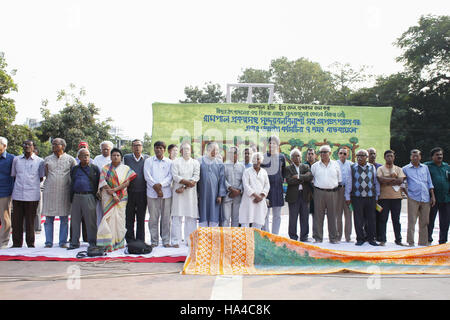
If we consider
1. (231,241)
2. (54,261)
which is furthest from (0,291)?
(231,241)

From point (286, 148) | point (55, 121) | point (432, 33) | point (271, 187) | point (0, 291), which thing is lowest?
point (0, 291)

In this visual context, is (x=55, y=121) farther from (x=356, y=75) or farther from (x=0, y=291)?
(x=356, y=75)

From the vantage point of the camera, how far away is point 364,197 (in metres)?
6.21

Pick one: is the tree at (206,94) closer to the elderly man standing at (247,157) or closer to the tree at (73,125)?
the tree at (73,125)

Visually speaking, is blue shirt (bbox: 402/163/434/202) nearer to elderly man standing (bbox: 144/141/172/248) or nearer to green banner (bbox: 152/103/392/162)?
green banner (bbox: 152/103/392/162)

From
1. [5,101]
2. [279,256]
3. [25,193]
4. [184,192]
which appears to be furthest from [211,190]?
[5,101]

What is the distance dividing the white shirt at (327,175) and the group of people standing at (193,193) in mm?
16

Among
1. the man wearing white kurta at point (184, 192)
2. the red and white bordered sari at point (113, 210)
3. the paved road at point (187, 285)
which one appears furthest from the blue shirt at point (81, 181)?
the paved road at point (187, 285)

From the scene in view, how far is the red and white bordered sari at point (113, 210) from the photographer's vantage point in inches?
214

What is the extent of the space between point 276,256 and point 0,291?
283 cm

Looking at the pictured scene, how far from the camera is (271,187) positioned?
6.40m

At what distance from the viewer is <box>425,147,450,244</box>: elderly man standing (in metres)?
6.27

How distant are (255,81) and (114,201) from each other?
29413mm

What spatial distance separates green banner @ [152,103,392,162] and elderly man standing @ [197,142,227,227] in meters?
2.76
